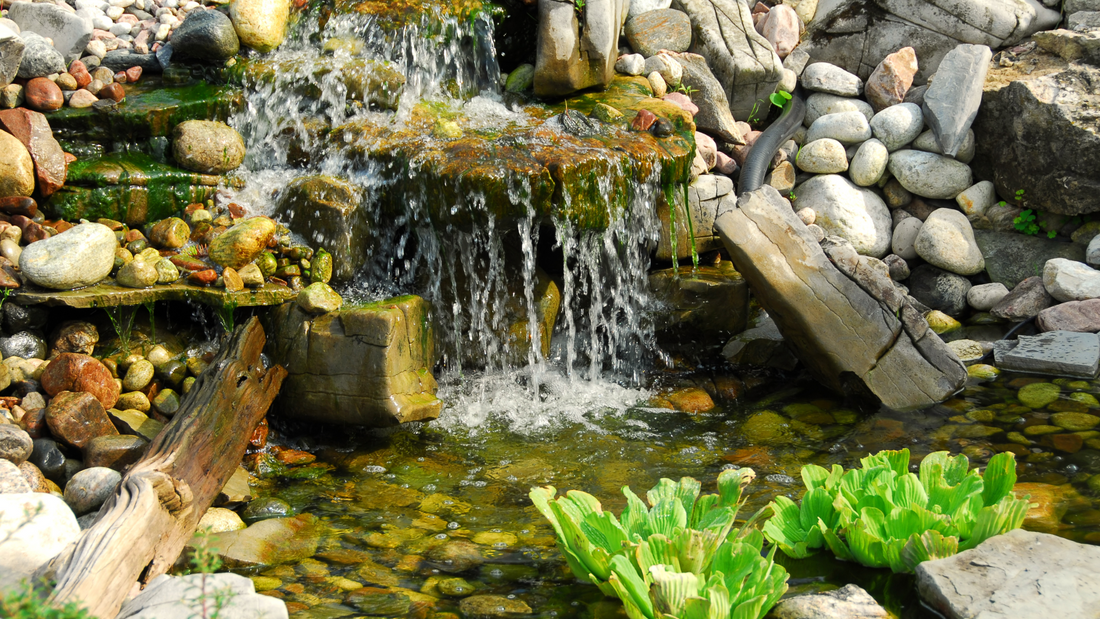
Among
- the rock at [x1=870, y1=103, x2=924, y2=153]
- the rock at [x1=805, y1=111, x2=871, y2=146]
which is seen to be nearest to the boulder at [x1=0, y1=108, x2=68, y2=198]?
the rock at [x1=805, y1=111, x2=871, y2=146]

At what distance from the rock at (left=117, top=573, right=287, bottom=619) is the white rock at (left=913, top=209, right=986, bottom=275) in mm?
5394

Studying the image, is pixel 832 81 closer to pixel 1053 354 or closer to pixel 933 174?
pixel 933 174

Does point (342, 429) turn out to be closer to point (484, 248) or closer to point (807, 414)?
point (484, 248)

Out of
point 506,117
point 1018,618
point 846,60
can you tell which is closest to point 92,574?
point 1018,618

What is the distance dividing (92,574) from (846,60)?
21.8ft

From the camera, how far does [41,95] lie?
16.6 ft

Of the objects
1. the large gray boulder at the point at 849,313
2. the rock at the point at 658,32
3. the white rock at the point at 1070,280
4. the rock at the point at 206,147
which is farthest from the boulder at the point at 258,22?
the white rock at the point at 1070,280

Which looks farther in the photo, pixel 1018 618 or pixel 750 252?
pixel 750 252

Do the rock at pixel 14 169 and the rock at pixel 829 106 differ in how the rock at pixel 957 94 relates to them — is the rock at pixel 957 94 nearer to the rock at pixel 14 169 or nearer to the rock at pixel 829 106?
the rock at pixel 829 106

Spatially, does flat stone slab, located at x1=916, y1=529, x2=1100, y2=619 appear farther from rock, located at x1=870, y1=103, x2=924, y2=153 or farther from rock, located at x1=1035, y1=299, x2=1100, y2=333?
rock, located at x1=870, y1=103, x2=924, y2=153

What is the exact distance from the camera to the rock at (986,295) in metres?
5.85

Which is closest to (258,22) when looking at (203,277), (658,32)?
(203,277)

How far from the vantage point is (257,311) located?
437 cm

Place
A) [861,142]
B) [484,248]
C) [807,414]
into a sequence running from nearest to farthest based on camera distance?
[807,414]
[484,248]
[861,142]
